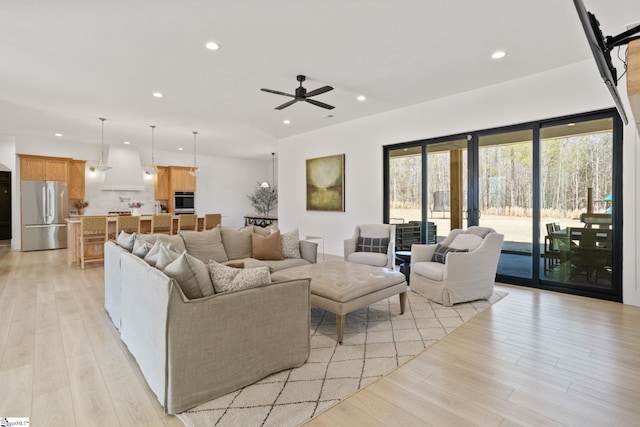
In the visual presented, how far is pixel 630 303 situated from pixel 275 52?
5028mm

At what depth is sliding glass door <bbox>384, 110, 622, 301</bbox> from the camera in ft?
12.9

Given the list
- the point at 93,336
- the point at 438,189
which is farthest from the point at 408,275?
the point at 93,336

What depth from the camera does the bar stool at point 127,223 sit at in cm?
625

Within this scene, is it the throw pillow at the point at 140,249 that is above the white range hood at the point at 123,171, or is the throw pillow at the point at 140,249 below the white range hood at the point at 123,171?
below

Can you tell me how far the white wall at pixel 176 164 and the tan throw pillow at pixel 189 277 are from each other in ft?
29.0

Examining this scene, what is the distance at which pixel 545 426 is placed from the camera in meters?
1.71

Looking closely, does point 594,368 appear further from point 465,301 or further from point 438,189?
point 438,189

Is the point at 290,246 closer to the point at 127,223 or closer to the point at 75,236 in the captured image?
the point at 127,223

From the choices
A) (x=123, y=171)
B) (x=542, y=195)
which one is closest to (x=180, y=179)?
(x=123, y=171)

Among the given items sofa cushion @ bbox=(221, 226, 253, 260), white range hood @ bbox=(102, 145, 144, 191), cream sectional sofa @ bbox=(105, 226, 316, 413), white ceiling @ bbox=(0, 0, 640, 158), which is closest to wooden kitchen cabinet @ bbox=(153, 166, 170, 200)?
white range hood @ bbox=(102, 145, 144, 191)

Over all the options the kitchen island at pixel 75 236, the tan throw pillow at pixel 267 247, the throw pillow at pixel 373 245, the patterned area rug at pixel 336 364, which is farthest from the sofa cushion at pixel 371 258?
the kitchen island at pixel 75 236

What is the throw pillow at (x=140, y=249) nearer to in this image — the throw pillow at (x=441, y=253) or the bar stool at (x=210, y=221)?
the throw pillow at (x=441, y=253)

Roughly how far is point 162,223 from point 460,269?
237 inches

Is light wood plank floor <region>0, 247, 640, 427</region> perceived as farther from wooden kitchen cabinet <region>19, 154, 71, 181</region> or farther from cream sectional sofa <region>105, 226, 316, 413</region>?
wooden kitchen cabinet <region>19, 154, 71, 181</region>
